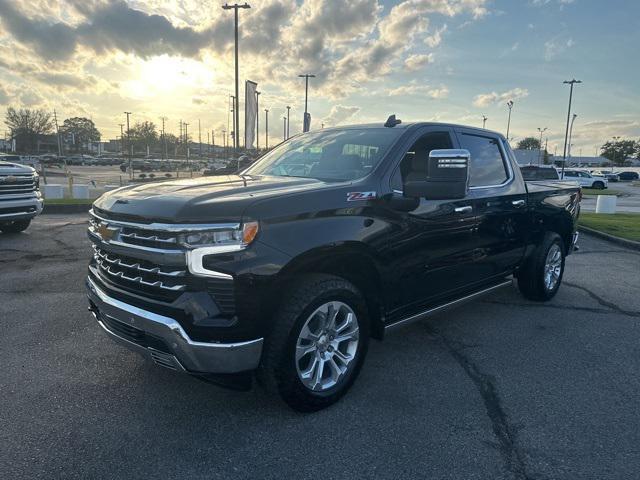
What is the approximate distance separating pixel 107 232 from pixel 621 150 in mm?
120287

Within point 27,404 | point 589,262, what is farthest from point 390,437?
point 589,262

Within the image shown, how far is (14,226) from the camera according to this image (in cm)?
935

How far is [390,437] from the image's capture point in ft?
9.24

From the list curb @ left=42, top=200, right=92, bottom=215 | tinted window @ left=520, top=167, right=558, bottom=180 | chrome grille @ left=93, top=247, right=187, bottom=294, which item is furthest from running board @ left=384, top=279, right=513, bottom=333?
curb @ left=42, top=200, right=92, bottom=215

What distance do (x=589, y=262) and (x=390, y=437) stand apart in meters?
6.62

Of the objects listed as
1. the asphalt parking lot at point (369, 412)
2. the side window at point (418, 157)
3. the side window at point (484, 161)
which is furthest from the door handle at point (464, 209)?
the asphalt parking lot at point (369, 412)

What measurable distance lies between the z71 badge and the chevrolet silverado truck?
25.2 ft

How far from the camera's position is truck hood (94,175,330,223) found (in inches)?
103

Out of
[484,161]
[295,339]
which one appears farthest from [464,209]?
[295,339]

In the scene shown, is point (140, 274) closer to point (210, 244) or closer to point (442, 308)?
point (210, 244)

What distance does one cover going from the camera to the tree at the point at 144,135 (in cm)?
11025

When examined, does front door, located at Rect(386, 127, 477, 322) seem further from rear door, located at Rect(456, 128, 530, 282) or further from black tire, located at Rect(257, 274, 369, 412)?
black tire, located at Rect(257, 274, 369, 412)

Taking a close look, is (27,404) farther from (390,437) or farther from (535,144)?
(535,144)

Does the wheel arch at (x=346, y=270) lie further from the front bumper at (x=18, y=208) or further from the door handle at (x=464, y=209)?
the front bumper at (x=18, y=208)
